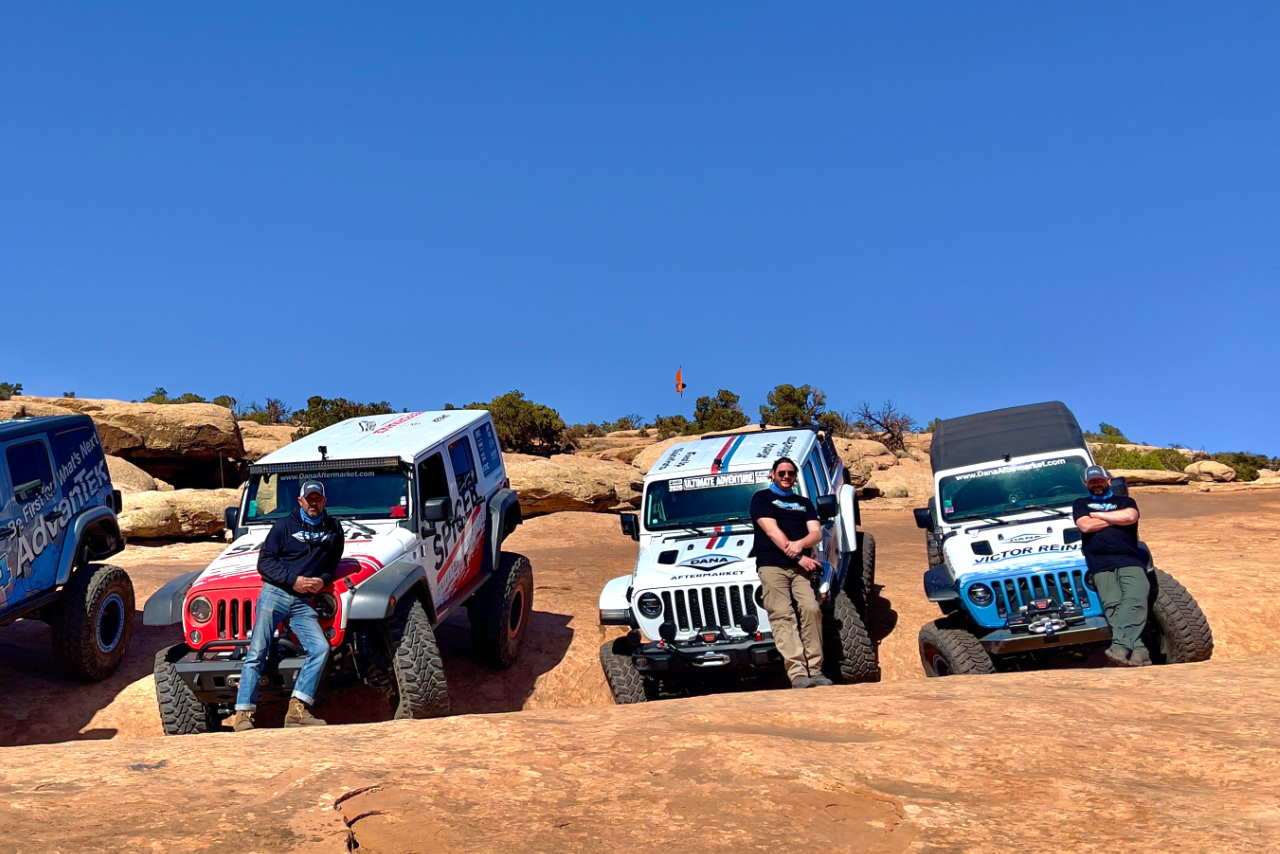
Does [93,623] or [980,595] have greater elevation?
[93,623]

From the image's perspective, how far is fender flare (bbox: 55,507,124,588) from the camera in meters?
9.34

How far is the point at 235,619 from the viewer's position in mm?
7398

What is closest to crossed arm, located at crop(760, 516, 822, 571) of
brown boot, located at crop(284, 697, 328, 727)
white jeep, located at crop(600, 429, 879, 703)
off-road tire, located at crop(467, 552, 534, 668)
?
white jeep, located at crop(600, 429, 879, 703)

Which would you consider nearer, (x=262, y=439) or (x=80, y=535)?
(x=80, y=535)

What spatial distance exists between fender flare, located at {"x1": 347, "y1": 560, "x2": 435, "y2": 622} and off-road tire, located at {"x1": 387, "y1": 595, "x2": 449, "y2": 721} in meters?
0.24

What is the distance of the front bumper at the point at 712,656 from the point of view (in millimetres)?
7637

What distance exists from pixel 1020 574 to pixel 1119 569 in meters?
0.73

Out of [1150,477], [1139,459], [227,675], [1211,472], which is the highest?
[1139,459]

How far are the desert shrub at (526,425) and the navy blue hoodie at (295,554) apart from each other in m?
26.0

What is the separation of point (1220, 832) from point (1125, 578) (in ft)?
16.1

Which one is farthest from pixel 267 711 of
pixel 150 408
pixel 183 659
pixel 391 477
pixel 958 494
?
pixel 150 408

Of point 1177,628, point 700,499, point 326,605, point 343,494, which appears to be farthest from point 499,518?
point 1177,628

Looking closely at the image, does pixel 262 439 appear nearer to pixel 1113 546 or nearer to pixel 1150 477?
pixel 1150 477

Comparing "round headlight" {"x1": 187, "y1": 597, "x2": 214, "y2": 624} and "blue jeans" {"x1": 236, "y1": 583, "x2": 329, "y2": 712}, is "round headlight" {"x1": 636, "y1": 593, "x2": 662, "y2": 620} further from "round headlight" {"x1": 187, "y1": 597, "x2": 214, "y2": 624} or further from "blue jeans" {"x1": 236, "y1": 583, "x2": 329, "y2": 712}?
"round headlight" {"x1": 187, "y1": 597, "x2": 214, "y2": 624}
